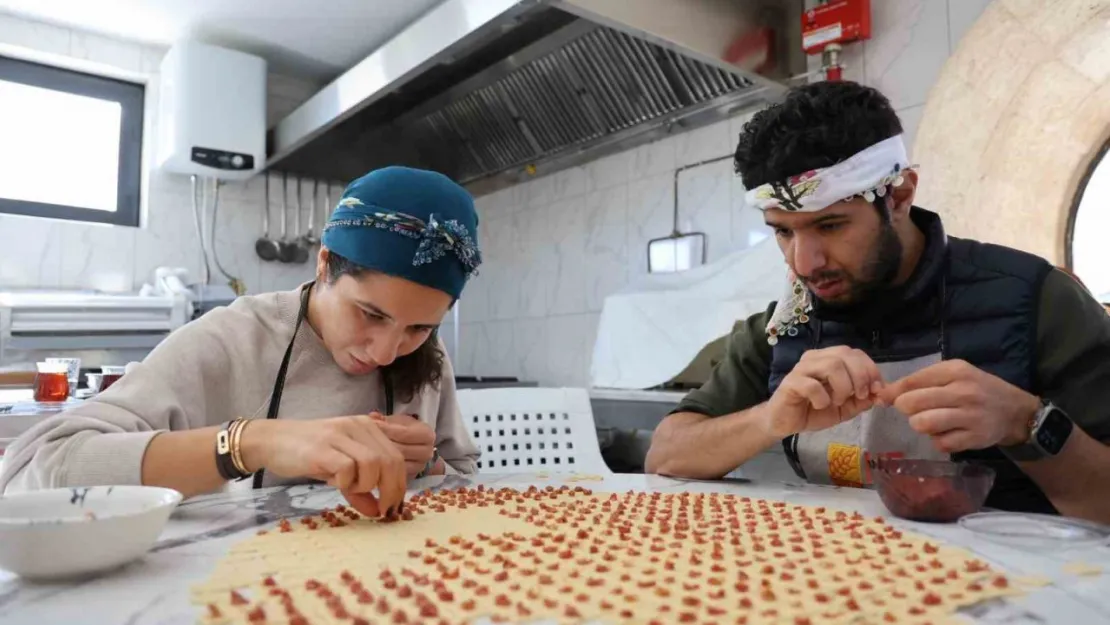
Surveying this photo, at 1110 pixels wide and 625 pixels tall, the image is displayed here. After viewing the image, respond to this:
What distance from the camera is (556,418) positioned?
6.64ft

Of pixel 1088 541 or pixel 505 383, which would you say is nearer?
pixel 1088 541

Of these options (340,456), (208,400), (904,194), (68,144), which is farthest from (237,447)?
(68,144)

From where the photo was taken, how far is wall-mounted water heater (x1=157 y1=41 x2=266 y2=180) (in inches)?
151

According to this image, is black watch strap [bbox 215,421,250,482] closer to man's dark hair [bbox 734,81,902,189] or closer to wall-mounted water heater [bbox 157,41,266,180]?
man's dark hair [bbox 734,81,902,189]

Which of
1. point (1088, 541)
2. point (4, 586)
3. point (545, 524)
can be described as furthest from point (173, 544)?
point (1088, 541)

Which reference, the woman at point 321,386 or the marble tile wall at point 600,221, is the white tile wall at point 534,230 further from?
the woman at point 321,386

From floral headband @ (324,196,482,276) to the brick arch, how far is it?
6.48 ft

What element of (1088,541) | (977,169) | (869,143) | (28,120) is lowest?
(1088,541)

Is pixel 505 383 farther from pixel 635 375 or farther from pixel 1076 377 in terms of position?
pixel 1076 377

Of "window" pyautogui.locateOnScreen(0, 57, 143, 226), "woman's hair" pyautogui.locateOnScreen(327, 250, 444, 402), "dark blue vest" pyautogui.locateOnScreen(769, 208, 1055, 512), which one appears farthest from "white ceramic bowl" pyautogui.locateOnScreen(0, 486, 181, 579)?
"window" pyautogui.locateOnScreen(0, 57, 143, 226)

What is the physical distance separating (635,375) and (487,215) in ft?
7.06

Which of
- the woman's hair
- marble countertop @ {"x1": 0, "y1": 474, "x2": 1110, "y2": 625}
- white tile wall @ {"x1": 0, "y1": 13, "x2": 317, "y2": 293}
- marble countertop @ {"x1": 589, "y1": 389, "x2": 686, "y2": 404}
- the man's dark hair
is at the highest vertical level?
white tile wall @ {"x1": 0, "y1": 13, "x2": 317, "y2": 293}

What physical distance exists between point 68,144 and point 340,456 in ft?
13.4

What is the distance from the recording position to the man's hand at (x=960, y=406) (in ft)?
3.50
